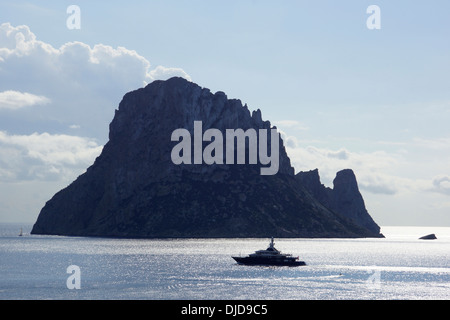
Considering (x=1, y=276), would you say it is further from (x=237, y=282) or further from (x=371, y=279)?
(x=371, y=279)

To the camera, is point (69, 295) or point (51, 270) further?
point (51, 270)

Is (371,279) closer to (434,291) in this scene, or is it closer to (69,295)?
(434,291)

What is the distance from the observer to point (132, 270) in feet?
606

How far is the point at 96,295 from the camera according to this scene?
128 m

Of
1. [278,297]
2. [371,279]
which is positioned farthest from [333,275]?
[278,297]
